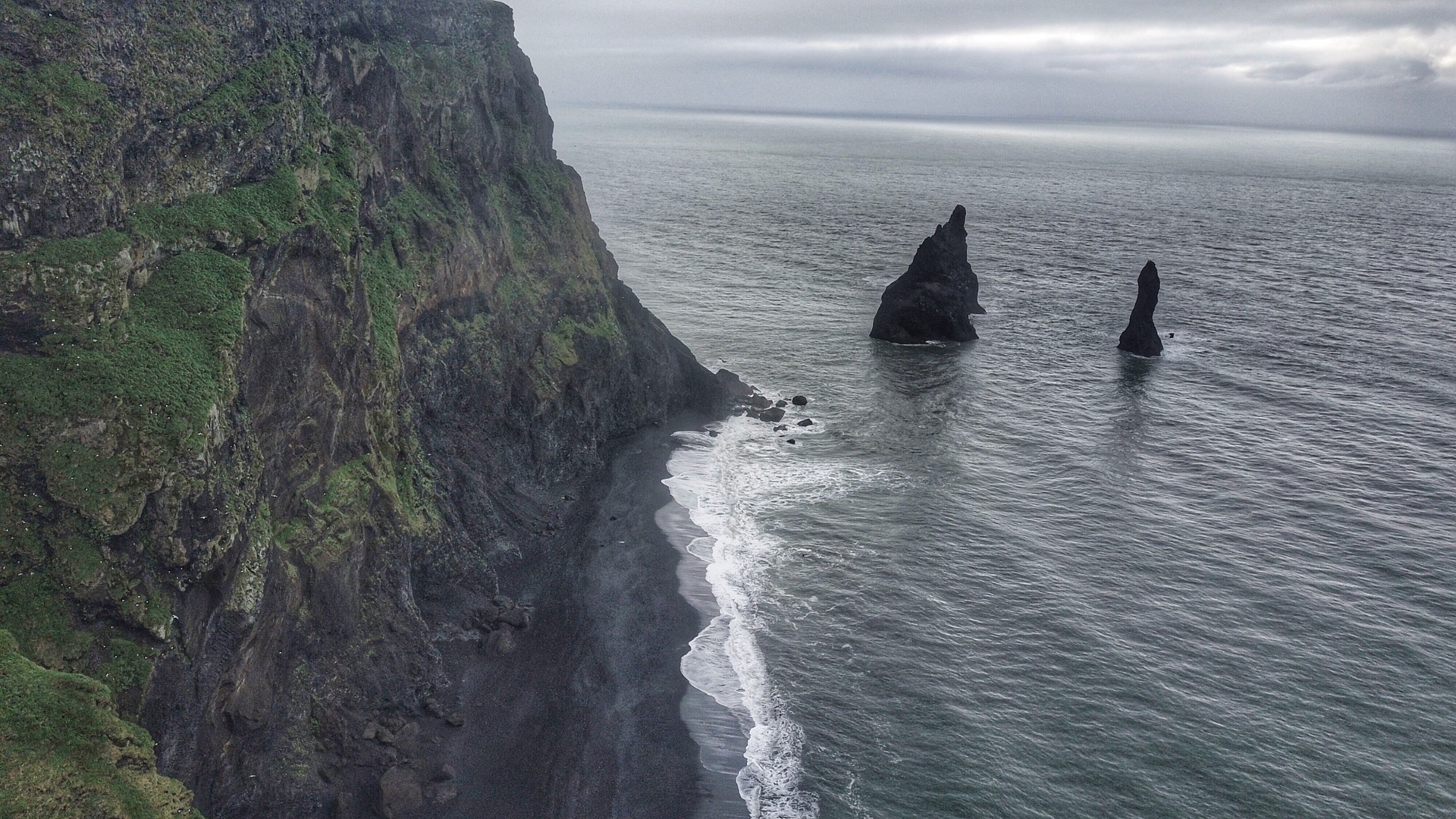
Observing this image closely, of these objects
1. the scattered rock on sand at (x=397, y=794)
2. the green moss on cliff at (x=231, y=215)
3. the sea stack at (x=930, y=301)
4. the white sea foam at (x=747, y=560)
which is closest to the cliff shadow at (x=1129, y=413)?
the sea stack at (x=930, y=301)

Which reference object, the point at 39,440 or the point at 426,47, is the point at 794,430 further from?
the point at 39,440

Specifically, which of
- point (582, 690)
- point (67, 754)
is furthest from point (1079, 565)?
point (67, 754)

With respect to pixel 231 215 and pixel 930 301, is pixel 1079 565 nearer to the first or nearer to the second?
pixel 231 215

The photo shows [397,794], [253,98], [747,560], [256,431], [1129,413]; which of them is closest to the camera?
[256,431]

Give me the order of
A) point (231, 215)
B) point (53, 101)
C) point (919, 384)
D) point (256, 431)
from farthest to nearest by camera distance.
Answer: point (919, 384), point (231, 215), point (256, 431), point (53, 101)

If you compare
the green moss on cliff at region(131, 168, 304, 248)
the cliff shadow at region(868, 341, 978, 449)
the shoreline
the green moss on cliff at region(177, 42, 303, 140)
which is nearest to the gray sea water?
the cliff shadow at region(868, 341, 978, 449)

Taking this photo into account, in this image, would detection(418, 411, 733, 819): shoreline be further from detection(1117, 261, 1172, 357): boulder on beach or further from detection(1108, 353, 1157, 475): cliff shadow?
detection(1117, 261, 1172, 357): boulder on beach

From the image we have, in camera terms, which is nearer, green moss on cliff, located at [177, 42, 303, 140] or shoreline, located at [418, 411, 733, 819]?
green moss on cliff, located at [177, 42, 303, 140]
